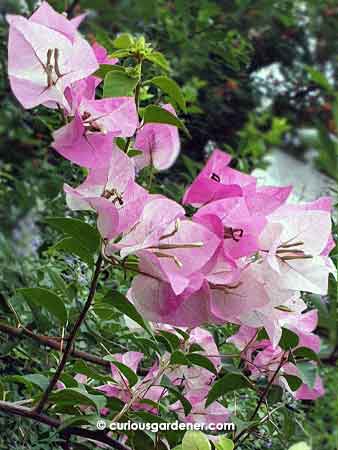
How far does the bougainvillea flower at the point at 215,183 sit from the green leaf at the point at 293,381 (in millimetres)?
154

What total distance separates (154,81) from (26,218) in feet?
4.02

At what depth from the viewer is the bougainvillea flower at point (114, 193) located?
326mm

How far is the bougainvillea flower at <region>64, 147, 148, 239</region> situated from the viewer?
0.33 meters

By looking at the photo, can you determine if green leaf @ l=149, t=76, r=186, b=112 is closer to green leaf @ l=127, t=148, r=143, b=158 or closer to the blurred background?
green leaf @ l=127, t=148, r=143, b=158

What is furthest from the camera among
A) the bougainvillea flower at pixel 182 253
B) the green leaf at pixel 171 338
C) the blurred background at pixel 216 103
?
the blurred background at pixel 216 103

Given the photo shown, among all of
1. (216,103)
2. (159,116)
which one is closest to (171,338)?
(159,116)

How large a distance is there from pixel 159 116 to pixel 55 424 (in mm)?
164

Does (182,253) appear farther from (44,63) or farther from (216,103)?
(216,103)

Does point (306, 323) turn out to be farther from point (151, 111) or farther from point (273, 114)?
point (273, 114)

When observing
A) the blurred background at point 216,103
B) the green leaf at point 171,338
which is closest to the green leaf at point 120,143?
the green leaf at point 171,338

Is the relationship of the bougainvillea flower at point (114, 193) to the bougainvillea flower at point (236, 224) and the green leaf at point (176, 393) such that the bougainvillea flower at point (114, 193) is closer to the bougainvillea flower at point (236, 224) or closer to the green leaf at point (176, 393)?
the bougainvillea flower at point (236, 224)

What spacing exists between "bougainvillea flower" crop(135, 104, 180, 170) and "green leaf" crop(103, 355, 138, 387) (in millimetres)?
109

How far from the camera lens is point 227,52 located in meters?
0.96

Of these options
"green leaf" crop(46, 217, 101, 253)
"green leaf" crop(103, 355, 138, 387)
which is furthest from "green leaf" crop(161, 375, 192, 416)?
"green leaf" crop(46, 217, 101, 253)
